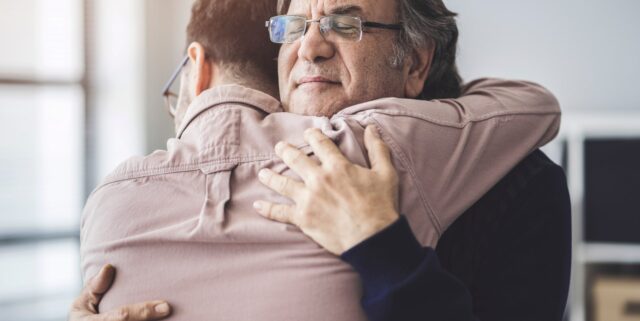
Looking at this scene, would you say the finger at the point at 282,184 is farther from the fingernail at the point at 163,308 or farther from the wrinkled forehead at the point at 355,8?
the wrinkled forehead at the point at 355,8

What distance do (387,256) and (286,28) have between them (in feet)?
1.91

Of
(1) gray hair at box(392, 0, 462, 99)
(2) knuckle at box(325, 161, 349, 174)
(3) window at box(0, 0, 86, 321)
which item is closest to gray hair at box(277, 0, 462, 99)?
(1) gray hair at box(392, 0, 462, 99)

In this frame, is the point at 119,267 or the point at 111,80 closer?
the point at 119,267

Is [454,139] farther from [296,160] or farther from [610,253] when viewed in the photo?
[610,253]

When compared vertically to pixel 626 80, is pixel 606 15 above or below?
above

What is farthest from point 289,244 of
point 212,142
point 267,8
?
point 267,8

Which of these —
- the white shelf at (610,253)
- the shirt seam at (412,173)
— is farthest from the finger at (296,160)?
the white shelf at (610,253)

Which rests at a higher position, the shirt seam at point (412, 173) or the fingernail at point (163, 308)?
the shirt seam at point (412, 173)

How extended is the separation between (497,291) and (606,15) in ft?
8.71

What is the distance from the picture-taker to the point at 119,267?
35.7 inches

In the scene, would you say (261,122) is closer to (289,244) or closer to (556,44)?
(289,244)

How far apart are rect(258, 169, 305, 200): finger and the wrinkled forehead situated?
0.43 m

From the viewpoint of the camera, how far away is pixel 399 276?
0.83 meters

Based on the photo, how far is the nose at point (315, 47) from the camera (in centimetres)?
118
